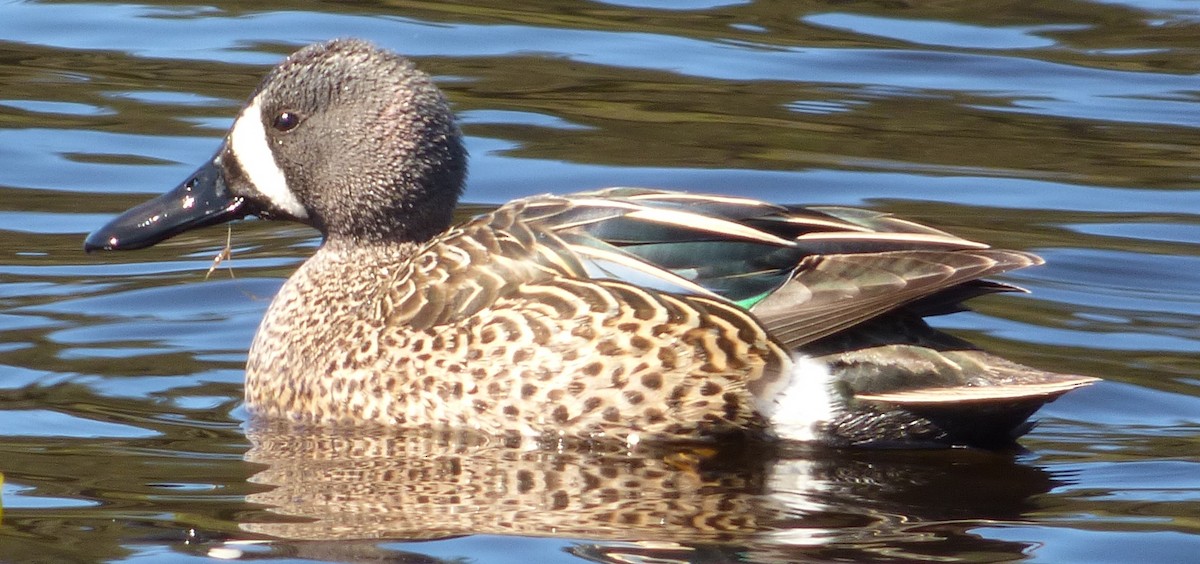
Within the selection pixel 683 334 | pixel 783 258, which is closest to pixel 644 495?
pixel 683 334

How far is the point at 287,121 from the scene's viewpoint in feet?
23.7

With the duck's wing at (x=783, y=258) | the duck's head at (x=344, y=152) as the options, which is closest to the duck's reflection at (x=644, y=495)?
the duck's wing at (x=783, y=258)

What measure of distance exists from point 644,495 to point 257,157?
7.20 ft

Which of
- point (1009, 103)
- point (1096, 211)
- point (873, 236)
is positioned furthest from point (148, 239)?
point (1009, 103)

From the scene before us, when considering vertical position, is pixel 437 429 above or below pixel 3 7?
below

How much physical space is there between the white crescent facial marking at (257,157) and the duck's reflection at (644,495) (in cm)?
95

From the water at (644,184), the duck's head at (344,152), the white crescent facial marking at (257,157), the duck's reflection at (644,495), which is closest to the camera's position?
the duck's reflection at (644,495)

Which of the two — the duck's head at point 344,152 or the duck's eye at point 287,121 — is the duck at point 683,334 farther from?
the duck's eye at point 287,121

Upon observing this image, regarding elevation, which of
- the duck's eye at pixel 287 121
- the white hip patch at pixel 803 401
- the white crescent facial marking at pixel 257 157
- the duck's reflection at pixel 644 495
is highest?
the duck's eye at pixel 287 121

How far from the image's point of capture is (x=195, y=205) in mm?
7434

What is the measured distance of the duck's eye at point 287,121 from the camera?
7.23 meters

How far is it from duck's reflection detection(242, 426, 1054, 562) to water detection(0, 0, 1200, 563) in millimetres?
15

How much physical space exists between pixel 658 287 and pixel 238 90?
5.26m

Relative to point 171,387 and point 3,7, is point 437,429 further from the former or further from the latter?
point 3,7
